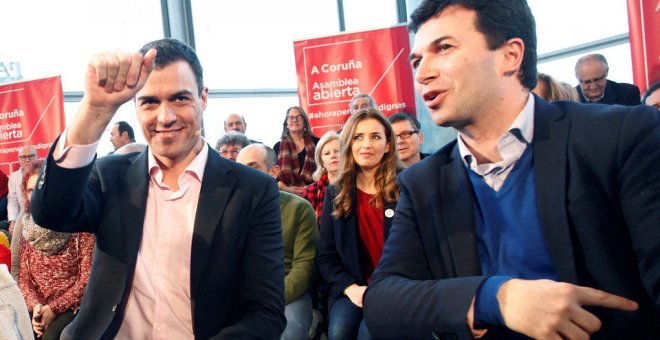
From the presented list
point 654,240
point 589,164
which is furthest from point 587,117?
point 654,240

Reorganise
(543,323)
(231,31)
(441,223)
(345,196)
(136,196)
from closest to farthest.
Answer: (543,323), (441,223), (136,196), (345,196), (231,31)

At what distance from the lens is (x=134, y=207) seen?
2012 mm

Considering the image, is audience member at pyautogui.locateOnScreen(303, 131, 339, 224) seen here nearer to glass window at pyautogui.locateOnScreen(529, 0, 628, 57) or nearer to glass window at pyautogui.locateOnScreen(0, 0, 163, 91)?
glass window at pyautogui.locateOnScreen(0, 0, 163, 91)

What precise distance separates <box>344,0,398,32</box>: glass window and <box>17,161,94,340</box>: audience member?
18.4 feet

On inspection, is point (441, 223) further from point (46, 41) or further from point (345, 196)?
point (46, 41)

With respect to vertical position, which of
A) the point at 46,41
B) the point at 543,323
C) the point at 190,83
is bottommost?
the point at 543,323

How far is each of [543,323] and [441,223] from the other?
1.21 feet

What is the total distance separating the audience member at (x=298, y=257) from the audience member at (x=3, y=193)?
3504 millimetres

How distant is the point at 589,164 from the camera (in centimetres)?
137

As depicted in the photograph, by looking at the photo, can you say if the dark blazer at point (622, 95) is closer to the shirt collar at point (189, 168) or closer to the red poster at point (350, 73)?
the red poster at point (350, 73)

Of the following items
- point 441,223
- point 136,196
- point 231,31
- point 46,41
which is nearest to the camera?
point 441,223

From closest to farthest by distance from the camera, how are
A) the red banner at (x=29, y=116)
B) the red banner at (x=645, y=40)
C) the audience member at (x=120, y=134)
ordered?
the red banner at (x=645, y=40) → the audience member at (x=120, y=134) → the red banner at (x=29, y=116)

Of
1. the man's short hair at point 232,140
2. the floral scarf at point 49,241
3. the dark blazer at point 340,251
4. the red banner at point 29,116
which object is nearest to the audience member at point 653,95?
the dark blazer at point 340,251

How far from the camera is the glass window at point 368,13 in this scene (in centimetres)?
873
